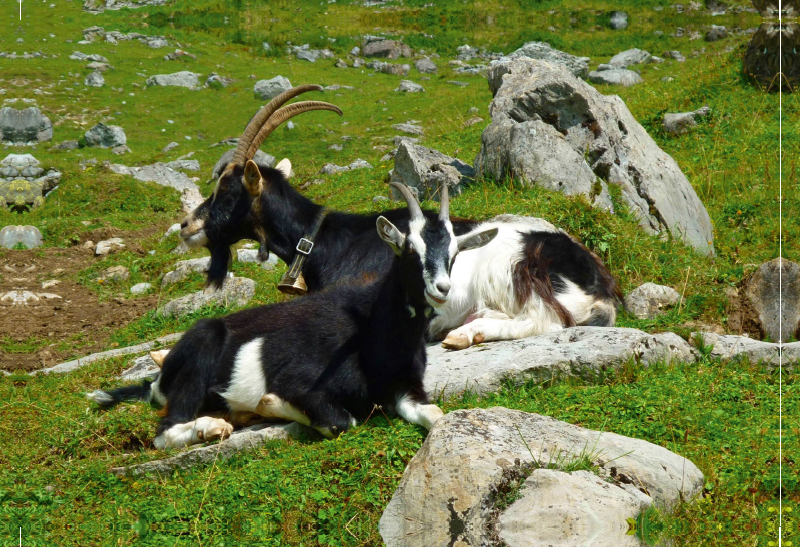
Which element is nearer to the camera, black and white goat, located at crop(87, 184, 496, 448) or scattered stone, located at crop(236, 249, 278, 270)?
black and white goat, located at crop(87, 184, 496, 448)

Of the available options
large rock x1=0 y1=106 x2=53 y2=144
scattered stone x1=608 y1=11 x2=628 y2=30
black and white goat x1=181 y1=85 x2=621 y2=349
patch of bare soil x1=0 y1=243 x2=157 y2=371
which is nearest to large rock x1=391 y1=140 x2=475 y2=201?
black and white goat x1=181 y1=85 x2=621 y2=349

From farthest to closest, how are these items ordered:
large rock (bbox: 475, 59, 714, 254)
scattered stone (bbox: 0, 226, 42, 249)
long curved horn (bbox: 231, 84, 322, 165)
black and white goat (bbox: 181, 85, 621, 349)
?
scattered stone (bbox: 0, 226, 42, 249) → large rock (bbox: 475, 59, 714, 254) → long curved horn (bbox: 231, 84, 322, 165) → black and white goat (bbox: 181, 85, 621, 349)

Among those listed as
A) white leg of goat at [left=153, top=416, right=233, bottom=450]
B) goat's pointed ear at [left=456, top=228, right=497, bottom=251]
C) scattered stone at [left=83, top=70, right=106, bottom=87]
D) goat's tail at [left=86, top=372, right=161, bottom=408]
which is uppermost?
goat's pointed ear at [left=456, top=228, right=497, bottom=251]

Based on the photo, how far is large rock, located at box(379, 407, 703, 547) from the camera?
351 centimetres

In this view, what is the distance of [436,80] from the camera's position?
2484cm

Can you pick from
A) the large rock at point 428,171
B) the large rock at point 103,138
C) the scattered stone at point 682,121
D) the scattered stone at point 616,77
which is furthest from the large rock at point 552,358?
the scattered stone at point 616,77

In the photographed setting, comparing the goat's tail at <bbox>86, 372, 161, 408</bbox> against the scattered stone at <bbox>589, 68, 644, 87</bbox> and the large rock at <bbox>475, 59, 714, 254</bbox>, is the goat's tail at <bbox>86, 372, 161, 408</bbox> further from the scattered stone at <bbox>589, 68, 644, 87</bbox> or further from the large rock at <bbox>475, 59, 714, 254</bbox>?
the scattered stone at <bbox>589, 68, 644, 87</bbox>

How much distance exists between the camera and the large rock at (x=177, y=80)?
22781mm

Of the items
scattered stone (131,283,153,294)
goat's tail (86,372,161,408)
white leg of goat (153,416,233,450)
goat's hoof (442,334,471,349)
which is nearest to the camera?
white leg of goat (153,416,233,450)

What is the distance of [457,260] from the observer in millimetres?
6805

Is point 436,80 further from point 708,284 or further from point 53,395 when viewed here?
point 53,395

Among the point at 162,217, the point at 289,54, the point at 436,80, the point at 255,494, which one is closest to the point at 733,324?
the point at 255,494

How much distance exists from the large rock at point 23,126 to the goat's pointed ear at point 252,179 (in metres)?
13.5

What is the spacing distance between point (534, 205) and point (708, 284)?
1917mm
